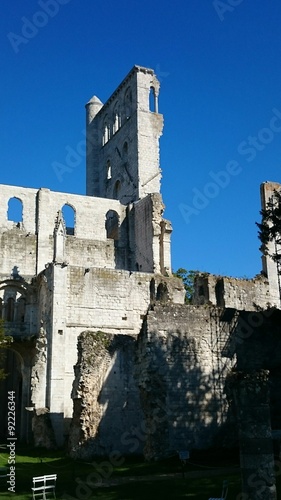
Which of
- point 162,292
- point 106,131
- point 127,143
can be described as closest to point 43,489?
point 162,292

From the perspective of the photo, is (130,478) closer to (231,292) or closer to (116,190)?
(231,292)

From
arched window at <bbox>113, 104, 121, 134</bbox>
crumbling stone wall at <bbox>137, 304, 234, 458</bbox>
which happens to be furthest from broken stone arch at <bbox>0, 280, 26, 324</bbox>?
arched window at <bbox>113, 104, 121, 134</bbox>

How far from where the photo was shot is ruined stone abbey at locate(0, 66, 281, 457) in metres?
20.6

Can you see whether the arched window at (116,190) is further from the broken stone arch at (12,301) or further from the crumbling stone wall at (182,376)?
the crumbling stone wall at (182,376)

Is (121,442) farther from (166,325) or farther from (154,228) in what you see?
(154,228)

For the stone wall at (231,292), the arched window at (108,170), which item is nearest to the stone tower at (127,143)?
the arched window at (108,170)

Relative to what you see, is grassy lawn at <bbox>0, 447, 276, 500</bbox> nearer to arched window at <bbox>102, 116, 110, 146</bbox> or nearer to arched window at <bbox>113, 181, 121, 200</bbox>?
arched window at <bbox>113, 181, 121, 200</bbox>

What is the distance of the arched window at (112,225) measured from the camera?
41138 mm

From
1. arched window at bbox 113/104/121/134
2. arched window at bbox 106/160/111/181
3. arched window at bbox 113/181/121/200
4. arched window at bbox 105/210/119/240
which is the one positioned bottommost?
arched window at bbox 105/210/119/240

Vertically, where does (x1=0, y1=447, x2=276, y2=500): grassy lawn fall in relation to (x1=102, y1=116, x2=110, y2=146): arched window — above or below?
below

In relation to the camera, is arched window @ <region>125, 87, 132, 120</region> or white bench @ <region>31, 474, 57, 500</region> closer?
white bench @ <region>31, 474, 57, 500</region>

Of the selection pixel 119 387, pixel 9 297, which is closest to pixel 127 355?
pixel 119 387

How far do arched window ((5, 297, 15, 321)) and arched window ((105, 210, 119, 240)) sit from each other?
30.6 ft

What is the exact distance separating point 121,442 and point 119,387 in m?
1.90
